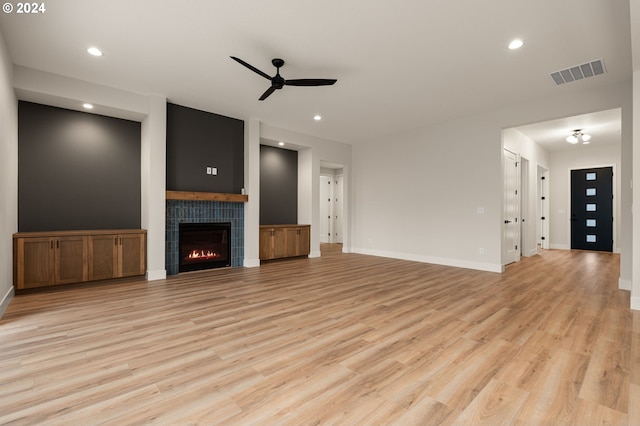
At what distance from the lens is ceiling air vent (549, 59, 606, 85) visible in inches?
149

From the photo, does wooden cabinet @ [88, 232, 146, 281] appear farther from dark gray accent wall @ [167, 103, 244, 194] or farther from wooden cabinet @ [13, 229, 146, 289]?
dark gray accent wall @ [167, 103, 244, 194]

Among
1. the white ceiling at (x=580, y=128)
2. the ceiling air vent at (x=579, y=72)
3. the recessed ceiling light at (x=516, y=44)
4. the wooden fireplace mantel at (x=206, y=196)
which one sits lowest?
the wooden fireplace mantel at (x=206, y=196)

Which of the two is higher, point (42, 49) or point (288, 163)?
point (42, 49)

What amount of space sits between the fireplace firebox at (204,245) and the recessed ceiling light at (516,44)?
208 inches

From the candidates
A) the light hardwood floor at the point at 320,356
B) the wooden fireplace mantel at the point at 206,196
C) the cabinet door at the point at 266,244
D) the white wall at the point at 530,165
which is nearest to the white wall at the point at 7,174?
the light hardwood floor at the point at 320,356

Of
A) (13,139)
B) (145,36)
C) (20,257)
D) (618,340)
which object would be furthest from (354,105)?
(20,257)

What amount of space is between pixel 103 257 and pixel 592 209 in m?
11.8

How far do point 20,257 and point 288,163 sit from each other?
17.0 feet

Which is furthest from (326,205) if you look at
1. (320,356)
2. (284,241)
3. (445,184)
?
(320,356)

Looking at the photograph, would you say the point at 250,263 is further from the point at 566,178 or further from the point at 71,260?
the point at 566,178

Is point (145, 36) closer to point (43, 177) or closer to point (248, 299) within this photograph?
point (43, 177)

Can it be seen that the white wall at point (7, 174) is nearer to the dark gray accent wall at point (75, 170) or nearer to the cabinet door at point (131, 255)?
the dark gray accent wall at point (75, 170)

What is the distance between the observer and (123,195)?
17.0 feet

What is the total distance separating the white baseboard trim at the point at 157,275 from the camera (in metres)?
4.86
